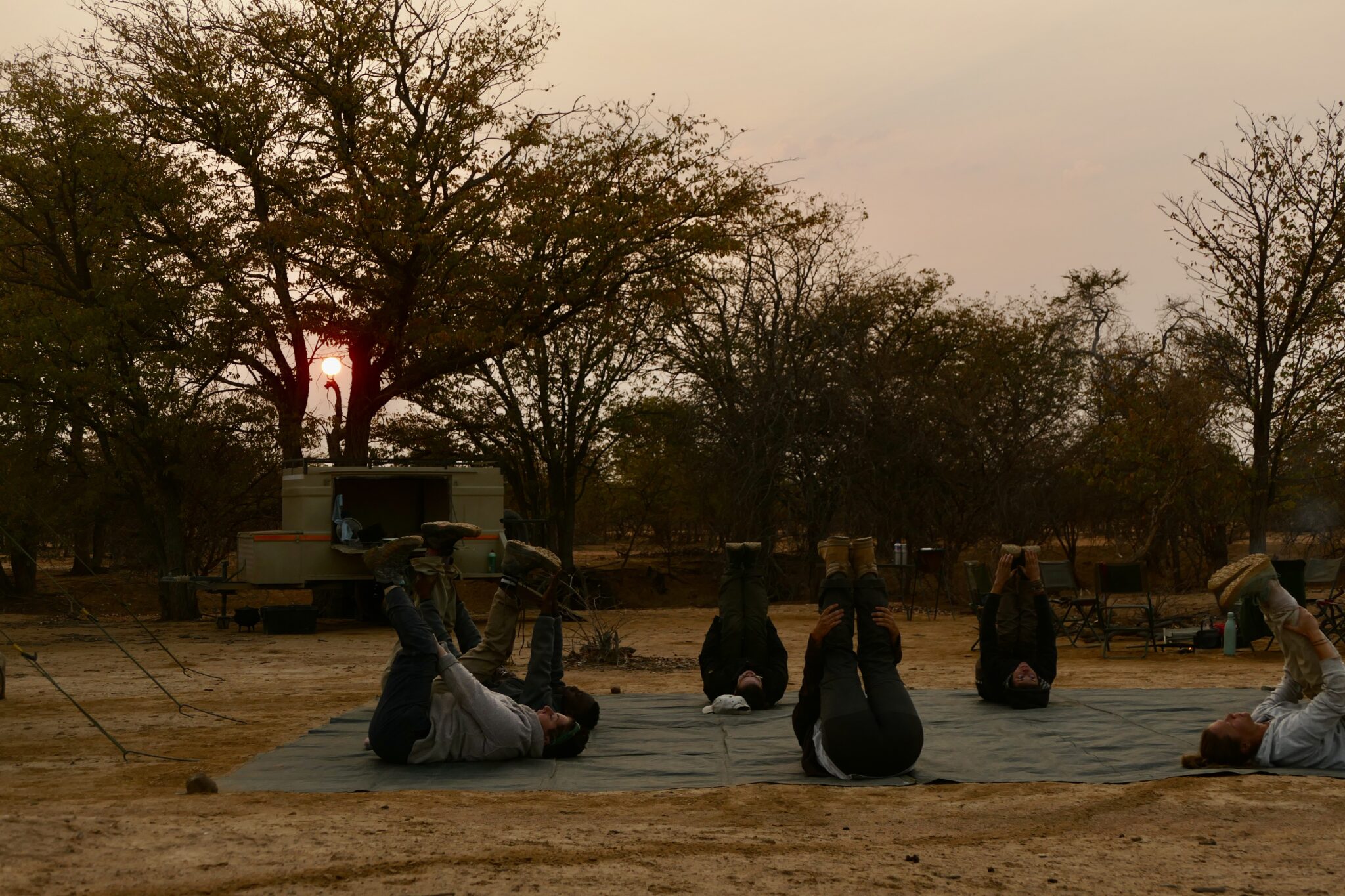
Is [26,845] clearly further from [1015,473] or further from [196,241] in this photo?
[1015,473]

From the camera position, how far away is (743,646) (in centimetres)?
899

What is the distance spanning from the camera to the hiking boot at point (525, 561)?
738 centimetres

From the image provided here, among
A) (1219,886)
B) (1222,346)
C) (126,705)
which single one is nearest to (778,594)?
(1222,346)

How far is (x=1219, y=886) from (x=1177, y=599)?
653 inches

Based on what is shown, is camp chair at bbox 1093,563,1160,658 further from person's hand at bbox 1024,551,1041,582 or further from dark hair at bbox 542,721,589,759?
dark hair at bbox 542,721,589,759

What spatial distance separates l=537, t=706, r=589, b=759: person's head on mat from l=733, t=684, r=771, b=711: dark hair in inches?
74.6

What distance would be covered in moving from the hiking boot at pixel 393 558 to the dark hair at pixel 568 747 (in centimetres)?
120

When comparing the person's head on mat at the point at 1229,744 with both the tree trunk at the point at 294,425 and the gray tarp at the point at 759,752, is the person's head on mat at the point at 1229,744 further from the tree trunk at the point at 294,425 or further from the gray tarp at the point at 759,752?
the tree trunk at the point at 294,425

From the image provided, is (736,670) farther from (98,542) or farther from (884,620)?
(98,542)

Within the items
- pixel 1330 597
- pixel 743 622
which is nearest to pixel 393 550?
pixel 743 622

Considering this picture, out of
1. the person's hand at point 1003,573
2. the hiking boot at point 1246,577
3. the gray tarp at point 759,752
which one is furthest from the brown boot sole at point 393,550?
the hiking boot at point 1246,577

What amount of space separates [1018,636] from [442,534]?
13.0ft

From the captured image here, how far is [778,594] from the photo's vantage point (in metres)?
24.7

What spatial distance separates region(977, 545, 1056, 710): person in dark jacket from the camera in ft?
28.3
